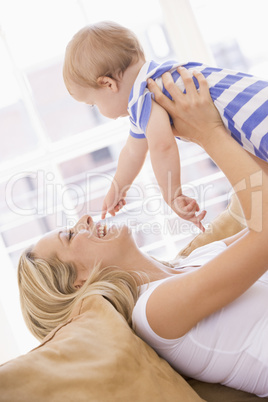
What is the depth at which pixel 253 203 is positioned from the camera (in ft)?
3.83

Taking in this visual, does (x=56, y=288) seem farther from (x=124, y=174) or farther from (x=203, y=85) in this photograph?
(x=203, y=85)

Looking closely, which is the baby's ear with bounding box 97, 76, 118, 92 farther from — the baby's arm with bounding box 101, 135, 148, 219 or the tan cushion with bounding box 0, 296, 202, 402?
the tan cushion with bounding box 0, 296, 202, 402

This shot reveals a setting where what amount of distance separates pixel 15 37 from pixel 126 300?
7.94 ft

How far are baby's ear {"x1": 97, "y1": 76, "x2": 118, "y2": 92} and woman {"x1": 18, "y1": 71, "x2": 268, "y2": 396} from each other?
0.70 ft

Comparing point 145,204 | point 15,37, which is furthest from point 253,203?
point 15,37

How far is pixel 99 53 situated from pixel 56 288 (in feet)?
2.62

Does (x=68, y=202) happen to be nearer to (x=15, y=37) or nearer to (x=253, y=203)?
(x=15, y=37)

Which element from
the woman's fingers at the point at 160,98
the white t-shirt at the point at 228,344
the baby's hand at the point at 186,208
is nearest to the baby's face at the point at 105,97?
the woman's fingers at the point at 160,98

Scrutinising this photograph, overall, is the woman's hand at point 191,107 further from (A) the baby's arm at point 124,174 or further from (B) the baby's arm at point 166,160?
(A) the baby's arm at point 124,174

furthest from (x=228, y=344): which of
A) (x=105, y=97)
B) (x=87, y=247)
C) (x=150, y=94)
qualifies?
(x=105, y=97)

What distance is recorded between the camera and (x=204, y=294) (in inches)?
46.8

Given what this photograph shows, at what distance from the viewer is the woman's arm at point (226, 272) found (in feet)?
3.78

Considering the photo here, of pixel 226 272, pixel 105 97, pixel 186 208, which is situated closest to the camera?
pixel 226 272

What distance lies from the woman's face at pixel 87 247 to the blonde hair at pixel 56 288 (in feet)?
0.08
